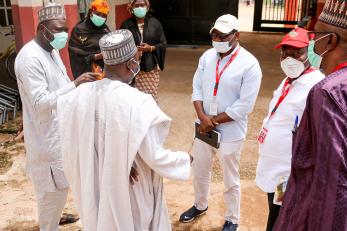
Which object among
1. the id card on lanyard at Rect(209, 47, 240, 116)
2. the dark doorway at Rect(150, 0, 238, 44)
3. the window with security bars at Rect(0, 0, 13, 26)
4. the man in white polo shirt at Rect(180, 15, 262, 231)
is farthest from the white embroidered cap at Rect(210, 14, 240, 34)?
the dark doorway at Rect(150, 0, 238, 44)

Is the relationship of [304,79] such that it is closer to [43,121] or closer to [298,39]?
[298,39]

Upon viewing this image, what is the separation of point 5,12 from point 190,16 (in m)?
5.26

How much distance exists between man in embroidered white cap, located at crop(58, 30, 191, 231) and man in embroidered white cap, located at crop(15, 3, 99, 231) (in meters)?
0.57

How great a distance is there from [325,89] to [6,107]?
5806mm

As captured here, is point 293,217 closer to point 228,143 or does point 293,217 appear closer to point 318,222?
point 318,222

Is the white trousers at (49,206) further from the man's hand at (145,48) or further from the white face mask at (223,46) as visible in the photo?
the man's hand at (145,48)

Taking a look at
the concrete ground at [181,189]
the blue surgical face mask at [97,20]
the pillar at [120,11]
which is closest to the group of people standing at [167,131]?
the concrete ground at [181,189]

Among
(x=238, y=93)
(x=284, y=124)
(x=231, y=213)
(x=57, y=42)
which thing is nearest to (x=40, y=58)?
(x=57, y=42)

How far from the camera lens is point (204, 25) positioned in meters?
11.7

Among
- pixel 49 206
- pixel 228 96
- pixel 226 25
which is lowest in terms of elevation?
pixel 49 206

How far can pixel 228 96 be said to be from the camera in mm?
3033

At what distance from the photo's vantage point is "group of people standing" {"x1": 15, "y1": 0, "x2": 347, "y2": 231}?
1247mm

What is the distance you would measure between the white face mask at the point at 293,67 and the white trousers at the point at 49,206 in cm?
188

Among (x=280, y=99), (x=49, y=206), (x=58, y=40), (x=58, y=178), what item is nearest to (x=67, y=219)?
(x=49, y=206)
